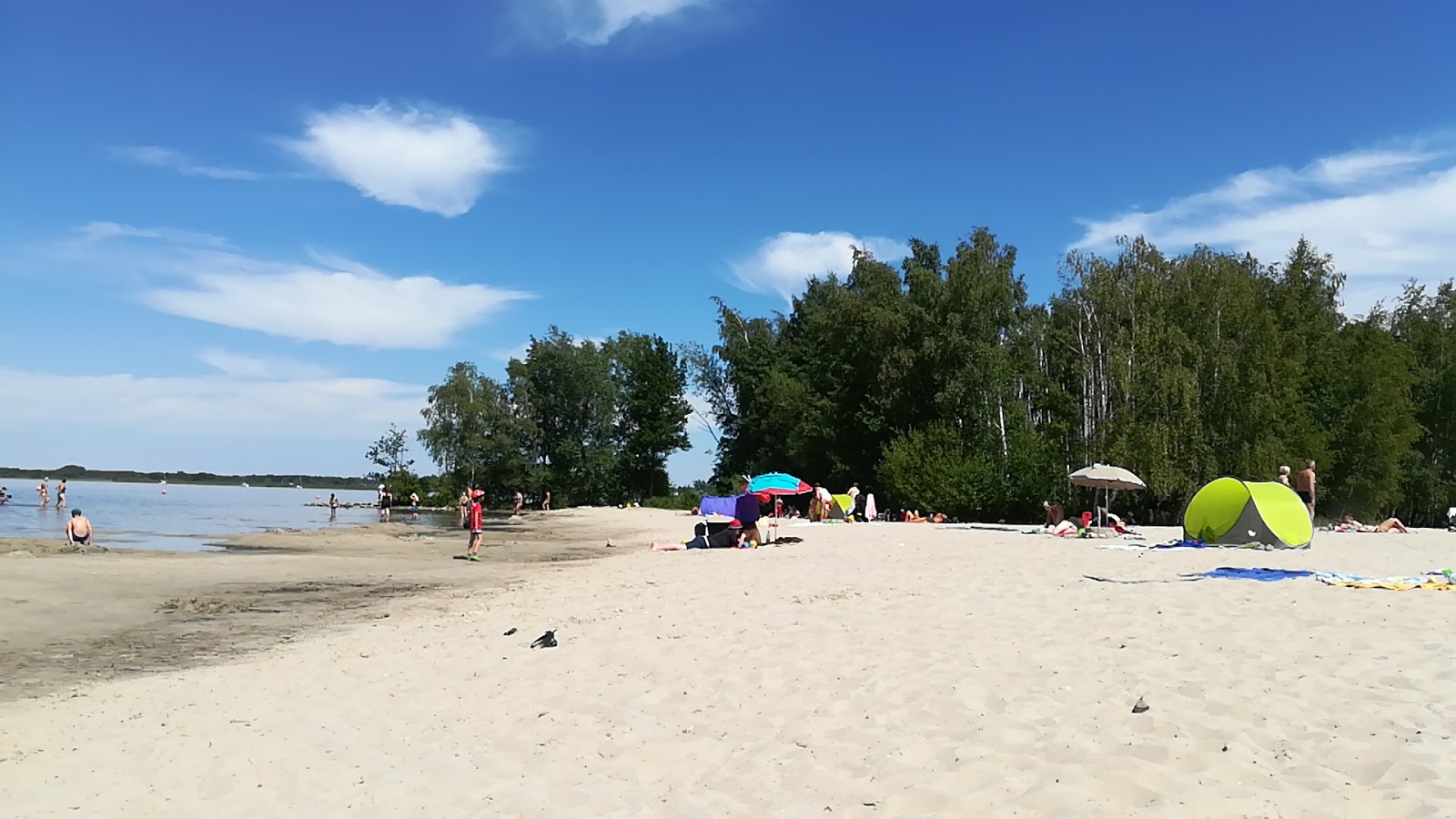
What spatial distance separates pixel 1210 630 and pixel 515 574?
13909 millimetres

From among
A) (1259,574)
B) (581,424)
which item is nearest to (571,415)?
(581,424)

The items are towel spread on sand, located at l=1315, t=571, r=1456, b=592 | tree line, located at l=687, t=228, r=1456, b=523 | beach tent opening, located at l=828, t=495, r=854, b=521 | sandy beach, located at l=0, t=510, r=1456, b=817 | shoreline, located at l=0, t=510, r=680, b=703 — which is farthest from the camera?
beach tent opening, located at l=828, t=495, r=854, b=521

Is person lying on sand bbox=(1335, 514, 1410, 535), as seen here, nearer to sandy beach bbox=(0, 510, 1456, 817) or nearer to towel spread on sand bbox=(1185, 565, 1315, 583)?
towel spread on sand bbox=(1185, 565, 1315, 583)

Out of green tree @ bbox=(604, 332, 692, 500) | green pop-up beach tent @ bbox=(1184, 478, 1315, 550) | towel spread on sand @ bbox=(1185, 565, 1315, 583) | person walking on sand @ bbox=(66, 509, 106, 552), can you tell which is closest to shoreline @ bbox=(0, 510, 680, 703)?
person walking on sand @ bbox=(66, 509, 106, 552)

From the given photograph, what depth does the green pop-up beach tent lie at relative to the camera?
55.4 ft

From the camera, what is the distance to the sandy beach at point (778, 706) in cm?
496

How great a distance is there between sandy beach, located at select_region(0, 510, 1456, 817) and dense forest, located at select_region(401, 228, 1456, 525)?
74.1ft

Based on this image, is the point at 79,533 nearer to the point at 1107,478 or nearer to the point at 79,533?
the point at 79,533

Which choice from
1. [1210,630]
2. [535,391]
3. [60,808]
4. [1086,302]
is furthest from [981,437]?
[535,391]

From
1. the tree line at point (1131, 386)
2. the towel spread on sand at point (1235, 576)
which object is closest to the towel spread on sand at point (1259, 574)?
the towel spread on sand at point (1235, 576)

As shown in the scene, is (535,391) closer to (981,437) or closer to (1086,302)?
(981,437)

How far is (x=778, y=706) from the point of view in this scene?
21.3 feet

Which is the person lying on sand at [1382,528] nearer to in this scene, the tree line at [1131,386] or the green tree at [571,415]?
the tree line at [1131,386]

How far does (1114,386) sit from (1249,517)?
55.2 feet
